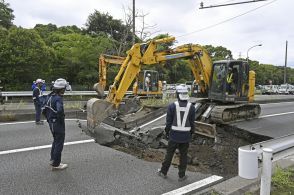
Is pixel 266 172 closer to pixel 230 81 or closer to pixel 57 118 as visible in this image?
pixel 57 118

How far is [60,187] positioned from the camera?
578 centimetres

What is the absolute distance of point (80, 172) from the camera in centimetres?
669

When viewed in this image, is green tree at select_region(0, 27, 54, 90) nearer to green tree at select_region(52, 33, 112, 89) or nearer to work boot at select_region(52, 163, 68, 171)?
green tree at select_region(52, 33, 112, 89)

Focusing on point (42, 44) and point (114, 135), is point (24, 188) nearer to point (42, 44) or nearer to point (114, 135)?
point (114, 135)

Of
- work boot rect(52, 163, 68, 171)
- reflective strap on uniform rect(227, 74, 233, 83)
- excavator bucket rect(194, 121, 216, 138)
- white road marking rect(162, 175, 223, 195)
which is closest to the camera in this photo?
white road marking rect(162, 175, 223, 195)

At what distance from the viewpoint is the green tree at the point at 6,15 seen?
3772 centimetres

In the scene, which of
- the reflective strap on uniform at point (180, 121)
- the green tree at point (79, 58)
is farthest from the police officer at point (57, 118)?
the green tree at point (79, 58)

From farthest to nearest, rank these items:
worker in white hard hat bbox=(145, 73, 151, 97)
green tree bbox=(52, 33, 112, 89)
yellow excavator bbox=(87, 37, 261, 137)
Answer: green tree bbox=(52, 33, 112, 89), worker in white hard hat bbox=(145, 73, 151, 97), yellow excavator bbox=(87, 37, 261, 137)

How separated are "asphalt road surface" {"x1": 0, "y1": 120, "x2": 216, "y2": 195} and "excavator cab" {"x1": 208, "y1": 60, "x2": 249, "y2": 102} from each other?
6386 mm

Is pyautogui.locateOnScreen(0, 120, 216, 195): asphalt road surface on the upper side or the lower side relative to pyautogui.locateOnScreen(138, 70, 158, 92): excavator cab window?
lower

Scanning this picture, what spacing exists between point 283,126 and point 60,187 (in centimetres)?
1028

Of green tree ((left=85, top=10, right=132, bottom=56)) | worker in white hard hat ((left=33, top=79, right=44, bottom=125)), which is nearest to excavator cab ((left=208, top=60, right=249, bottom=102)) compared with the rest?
worker in white hard hat ((left=33, top=79, right=44, bottom=125))

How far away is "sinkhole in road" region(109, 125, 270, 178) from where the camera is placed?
291 inches

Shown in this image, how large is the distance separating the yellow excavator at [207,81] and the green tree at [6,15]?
3046 cm
